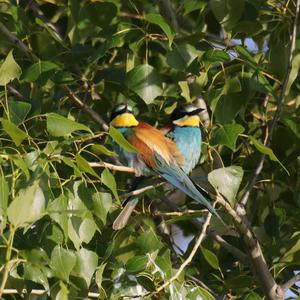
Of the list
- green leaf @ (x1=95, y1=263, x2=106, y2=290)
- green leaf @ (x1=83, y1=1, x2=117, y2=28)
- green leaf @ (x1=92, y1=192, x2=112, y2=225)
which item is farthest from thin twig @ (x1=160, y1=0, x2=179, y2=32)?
green leaf @ (x1=95, y1=263, x2=106, y2=290)

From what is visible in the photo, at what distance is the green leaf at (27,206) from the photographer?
2.52 metres

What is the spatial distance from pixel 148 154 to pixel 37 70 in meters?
0.48

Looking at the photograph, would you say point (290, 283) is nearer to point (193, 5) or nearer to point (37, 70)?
point (193, 5)

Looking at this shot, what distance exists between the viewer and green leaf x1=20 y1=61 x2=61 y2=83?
138 inches

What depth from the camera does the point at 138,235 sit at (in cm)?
350

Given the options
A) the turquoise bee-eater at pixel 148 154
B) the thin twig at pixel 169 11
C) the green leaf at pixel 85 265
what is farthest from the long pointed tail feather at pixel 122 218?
the thin twig at pixel 169 11

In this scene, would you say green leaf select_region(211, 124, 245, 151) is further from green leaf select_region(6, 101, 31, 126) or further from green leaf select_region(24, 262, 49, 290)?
green leaf select_region(24, 262, 49, 290)

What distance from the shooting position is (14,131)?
9.07 feet

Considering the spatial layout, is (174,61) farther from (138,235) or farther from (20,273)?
(20,273)

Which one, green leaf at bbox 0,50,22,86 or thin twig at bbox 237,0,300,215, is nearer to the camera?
green leaf at bbox 0,50,22,86

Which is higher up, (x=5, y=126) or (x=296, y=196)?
(x=5, y=126)

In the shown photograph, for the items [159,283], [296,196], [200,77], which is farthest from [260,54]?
[159,283]

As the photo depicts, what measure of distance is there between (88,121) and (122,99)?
0.19 meters

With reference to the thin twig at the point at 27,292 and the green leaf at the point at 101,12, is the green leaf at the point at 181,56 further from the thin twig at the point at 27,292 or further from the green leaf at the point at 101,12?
the thin twig at the point at 27,292
